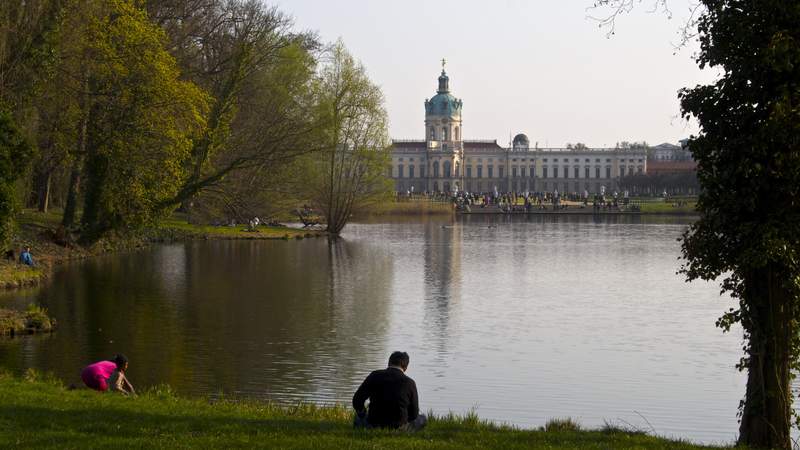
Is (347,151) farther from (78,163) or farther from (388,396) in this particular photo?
(388,396)

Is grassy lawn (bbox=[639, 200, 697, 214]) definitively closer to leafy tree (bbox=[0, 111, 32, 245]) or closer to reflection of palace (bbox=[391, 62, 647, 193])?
reflection of palace (bbox=[391, 62, 647, 193])

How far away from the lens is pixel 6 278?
25375 mm

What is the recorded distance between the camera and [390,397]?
966 cm

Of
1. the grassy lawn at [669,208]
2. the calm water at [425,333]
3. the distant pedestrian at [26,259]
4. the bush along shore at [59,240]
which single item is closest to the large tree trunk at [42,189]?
the bush along shore at [59,240]

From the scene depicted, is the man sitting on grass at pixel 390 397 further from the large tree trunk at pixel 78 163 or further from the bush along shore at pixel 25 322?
the large tree trunk at pixel 78 163

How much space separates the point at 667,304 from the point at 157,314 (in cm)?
1163

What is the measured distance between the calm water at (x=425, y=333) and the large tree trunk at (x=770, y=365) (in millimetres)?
2787

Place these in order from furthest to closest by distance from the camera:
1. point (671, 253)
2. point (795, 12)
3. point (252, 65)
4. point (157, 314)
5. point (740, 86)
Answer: point (671, 253), point (252, 65), point (157, 314), point (740, 86), point (795, 12)

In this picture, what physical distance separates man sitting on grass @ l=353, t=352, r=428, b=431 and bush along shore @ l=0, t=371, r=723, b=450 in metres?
0.21

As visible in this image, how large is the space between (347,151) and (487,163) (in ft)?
369

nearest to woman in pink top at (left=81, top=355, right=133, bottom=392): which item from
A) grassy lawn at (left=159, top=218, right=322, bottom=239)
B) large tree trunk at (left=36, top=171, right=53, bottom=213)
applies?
large tree trunk at (left=36, top=171, right=53, bottom=213)

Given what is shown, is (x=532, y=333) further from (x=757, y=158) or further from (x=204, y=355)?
(x=757, y=158)

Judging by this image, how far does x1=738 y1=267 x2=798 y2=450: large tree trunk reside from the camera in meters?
10.1

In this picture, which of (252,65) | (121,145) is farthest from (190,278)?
(252,65)
